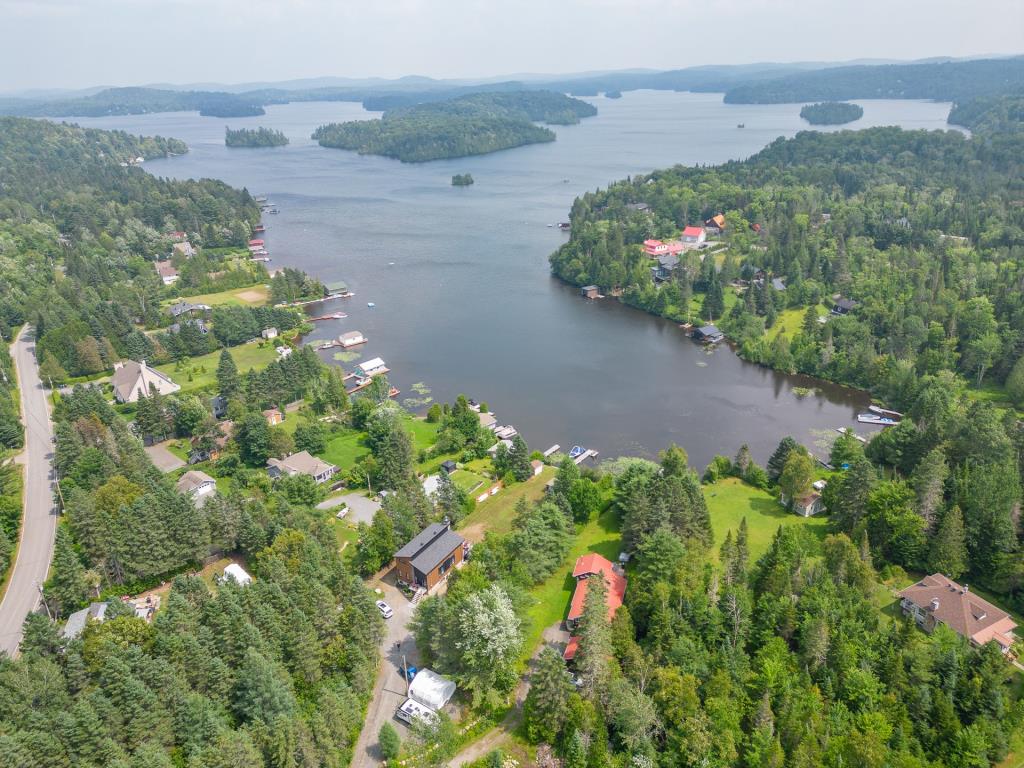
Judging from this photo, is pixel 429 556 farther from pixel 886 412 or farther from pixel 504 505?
pixel 886 412

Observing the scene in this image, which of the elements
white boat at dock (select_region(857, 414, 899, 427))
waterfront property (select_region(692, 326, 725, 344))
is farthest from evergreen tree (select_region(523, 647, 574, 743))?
waterfront property (select_region(692, 326, 725, 344))

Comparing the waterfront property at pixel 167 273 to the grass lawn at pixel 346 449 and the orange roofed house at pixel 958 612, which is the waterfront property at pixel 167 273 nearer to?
the grass lawn at pixel 346 449

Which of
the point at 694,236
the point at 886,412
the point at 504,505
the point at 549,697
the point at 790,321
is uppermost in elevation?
the point at 549,697

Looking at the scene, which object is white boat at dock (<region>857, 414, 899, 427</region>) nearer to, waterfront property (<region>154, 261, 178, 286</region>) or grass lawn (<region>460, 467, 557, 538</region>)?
grass lawn (<region>460, 467, 557, 538</region>)

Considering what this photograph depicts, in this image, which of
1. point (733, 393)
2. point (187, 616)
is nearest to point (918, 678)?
point (187, 616)

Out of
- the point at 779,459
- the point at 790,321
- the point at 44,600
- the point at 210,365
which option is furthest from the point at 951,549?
the point at 210,365
